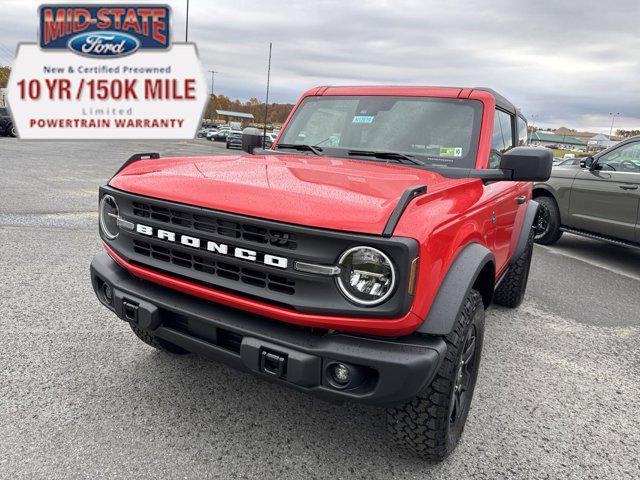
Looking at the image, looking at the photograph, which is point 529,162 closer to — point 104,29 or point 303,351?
point 303,351

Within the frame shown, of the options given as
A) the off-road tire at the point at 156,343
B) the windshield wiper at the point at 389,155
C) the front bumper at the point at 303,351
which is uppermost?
the windshield wiper at the point at 389,155

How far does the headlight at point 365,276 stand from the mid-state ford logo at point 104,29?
1495cm

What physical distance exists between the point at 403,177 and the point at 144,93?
54.2 feet

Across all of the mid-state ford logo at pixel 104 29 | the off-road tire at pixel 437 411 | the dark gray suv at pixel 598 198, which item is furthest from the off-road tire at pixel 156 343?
the mid-state ford logo at pixel 104 29

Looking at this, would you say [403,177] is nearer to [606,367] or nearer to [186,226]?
[186,226]

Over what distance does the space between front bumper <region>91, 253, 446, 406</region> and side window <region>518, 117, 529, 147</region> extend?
301 cm

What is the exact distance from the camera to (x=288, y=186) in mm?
2117

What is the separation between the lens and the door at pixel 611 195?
5965 mm

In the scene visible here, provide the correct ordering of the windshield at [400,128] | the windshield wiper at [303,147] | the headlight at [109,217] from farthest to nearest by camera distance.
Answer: the windshield wiper at [303,147]
the windshield at [400,128]
the headlight at [109,217]

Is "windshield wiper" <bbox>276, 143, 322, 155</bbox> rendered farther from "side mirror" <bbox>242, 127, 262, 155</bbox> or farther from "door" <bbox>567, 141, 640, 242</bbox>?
"door" <bbox>567, 141, 640, 242</bbox>

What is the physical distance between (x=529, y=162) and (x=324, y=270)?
1.45m

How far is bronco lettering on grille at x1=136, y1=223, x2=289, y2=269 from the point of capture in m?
1.92

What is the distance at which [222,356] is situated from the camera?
2.06 metres

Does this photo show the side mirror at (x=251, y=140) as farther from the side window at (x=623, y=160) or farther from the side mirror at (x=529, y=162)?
the side window at (x=623, y=160)
